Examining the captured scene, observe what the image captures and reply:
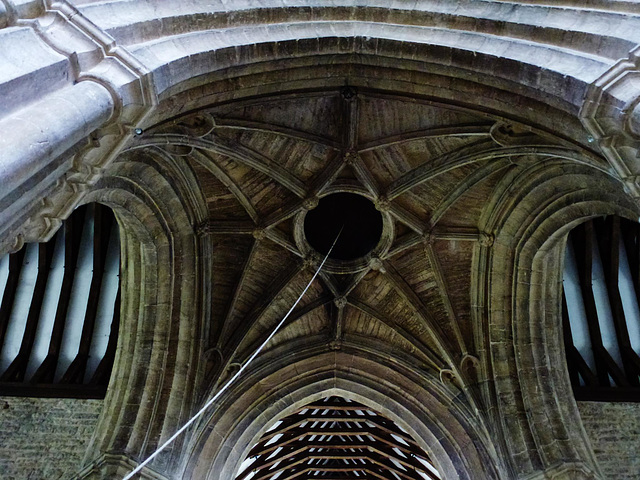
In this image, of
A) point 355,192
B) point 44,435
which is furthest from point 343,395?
point 44,435

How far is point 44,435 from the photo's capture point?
365 inches

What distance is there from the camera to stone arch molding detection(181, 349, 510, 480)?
9227 millimetres

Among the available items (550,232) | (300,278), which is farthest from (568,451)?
(300,278)

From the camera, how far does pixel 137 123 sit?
5.44m

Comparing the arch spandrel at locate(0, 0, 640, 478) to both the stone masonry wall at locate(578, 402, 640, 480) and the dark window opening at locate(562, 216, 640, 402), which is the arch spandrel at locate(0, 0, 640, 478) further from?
the dark window opening at locate(562, 216, 640, 402)

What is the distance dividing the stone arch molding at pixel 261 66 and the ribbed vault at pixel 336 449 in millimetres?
7150

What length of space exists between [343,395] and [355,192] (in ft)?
10.4

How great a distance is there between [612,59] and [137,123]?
3.85 m

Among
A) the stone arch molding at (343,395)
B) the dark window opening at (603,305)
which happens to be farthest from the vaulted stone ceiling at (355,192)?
the dark window opening at (603,305)

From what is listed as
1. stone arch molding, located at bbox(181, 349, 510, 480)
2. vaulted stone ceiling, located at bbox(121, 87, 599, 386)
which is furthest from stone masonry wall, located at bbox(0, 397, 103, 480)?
vaulted stone ceiling, located at bbox(121, 87, 599, 386)

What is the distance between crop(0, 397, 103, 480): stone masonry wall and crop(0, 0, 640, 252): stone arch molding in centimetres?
496

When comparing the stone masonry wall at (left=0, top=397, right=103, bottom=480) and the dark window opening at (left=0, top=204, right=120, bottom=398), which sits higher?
the dark window opening at (left=0, top=204, right=120, bottom=398)

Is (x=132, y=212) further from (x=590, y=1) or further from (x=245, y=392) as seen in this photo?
(x=590, y=1)

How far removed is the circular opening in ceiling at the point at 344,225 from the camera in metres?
10.4
